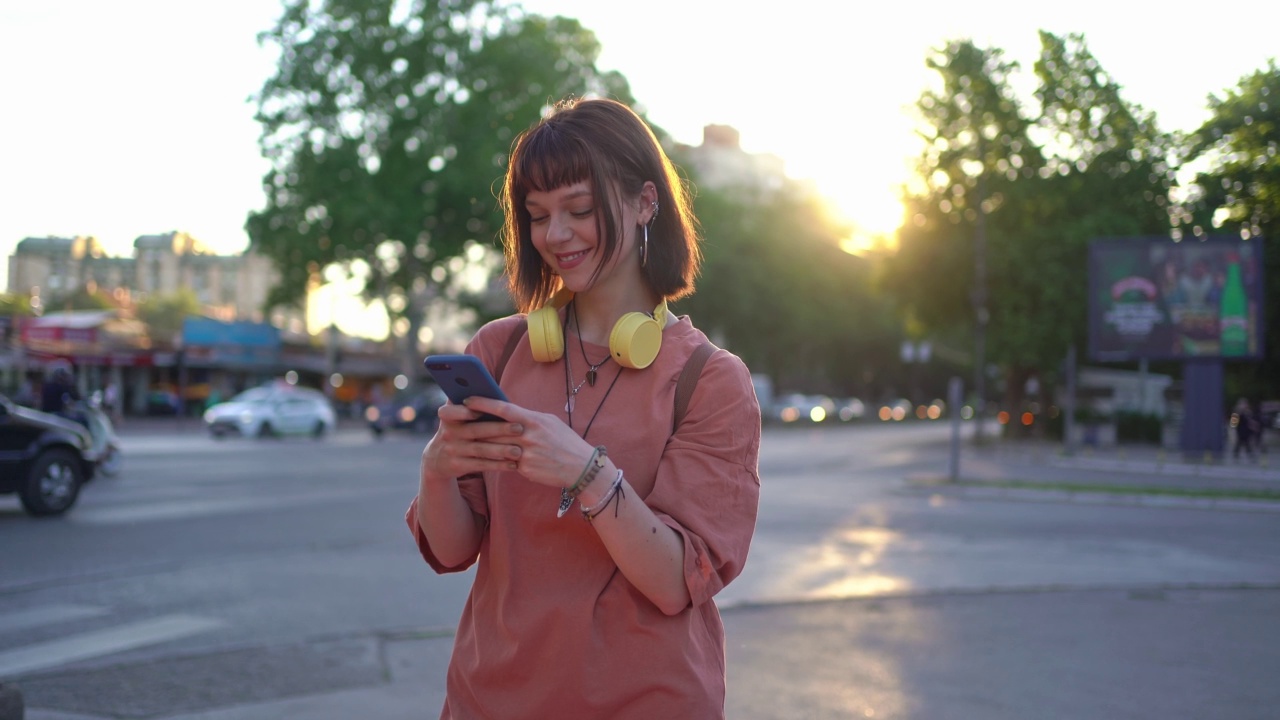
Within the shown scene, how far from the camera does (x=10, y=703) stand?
11.1 feet

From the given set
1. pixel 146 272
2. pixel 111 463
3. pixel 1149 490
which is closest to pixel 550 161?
pixel 111 463

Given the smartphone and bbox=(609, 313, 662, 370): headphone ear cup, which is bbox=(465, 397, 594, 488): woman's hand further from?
bbox=(609, 313, 662, 370): headphone ear cup

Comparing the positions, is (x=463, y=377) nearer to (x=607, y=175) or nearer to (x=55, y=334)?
(x=607, y=175)

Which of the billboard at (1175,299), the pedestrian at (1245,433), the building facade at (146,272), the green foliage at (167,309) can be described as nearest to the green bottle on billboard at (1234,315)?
the billboard at (1175,299)

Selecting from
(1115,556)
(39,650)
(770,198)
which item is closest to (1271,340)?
(1115,556)

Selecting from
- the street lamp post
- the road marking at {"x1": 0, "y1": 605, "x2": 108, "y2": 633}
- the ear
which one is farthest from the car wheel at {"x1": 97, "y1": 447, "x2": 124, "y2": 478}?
the street lamp post

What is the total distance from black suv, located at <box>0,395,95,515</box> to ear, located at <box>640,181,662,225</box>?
37.7 ft

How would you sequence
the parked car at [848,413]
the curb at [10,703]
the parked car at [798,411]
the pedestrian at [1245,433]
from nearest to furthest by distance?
1. the curb at [10,703]
2. the pedestrian at [1245,433]
3. the parked car at [798,411]
4. the parked car at [848,413]

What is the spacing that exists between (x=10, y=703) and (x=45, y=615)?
401cm

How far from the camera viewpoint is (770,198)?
205 feet

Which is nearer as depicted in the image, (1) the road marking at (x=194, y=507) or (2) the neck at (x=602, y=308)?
(2) the neck at (x=602, y=308)

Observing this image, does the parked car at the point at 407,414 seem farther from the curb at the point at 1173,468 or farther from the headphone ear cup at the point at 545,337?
the headphone ear cup at the point at 545,337

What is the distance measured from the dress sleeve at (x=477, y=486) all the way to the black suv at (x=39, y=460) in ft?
36.9

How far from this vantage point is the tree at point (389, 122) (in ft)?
122
